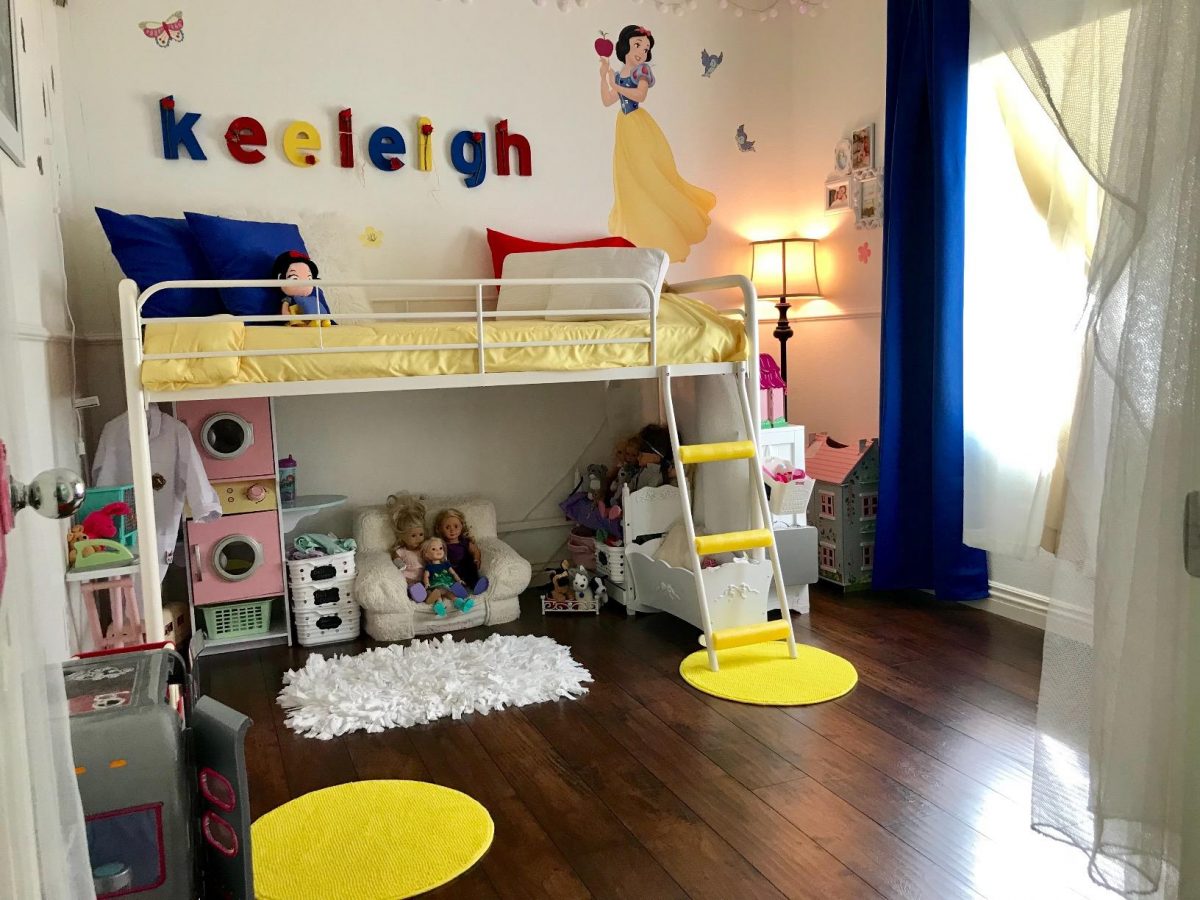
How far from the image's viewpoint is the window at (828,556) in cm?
350

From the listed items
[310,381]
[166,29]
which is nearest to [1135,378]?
[310,381]

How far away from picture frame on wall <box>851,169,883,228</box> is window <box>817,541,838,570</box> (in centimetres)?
120

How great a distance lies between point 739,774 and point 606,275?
5.82 ft

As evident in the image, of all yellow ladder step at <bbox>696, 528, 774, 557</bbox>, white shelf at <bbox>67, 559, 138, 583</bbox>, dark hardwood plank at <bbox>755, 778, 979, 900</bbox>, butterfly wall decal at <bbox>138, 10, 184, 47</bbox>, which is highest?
butterfly wall decal at <bbox>138, 10, 184, 47</bbox>

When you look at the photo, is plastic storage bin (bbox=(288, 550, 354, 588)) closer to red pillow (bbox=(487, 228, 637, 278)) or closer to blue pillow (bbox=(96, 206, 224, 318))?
blue pillow (bbox=(96, 206, 224, 318))

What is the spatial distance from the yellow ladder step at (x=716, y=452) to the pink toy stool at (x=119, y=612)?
155 cm

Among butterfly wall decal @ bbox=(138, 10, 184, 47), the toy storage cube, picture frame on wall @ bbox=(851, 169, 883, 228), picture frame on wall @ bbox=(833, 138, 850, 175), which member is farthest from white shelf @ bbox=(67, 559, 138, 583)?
picture frame on wall @ bbox=(833, 138, 850, 175)

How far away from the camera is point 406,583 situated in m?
3.22

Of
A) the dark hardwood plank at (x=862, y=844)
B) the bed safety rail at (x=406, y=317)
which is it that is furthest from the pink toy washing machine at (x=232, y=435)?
the dark hardwood plank at (x=862, y=844)

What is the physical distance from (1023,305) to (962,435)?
460mm

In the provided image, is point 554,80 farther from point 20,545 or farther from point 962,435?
point 20,545

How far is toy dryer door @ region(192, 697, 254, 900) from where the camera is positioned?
4.48 feet

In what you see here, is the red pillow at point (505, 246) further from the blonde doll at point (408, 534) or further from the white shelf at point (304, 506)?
the white shelf at point (304, 506)

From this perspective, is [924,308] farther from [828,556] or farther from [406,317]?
[406,317]
